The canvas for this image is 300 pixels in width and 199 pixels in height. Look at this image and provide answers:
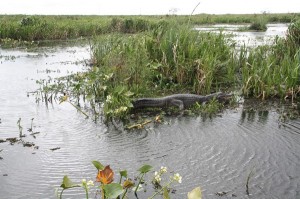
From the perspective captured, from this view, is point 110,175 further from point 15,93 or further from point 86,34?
point 86,34

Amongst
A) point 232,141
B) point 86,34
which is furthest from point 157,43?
point 86,34

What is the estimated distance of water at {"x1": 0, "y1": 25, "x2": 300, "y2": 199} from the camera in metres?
4.36

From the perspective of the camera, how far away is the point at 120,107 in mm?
6695

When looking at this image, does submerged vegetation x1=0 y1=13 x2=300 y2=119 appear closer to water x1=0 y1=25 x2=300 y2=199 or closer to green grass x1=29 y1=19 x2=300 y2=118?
green grass x1=29 y1=19 x2=300 y2=118

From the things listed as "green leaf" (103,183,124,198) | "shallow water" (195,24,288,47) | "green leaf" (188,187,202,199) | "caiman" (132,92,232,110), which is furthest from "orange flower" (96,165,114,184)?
"shallow water" (195,24,288,47)

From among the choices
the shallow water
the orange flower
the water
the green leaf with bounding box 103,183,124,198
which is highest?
the shallow water

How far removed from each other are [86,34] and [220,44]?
16466 mm

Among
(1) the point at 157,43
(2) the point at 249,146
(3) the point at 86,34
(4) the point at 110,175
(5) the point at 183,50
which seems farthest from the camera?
(3) the point at 86,34

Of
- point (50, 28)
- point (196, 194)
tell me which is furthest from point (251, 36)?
point (196, 194)

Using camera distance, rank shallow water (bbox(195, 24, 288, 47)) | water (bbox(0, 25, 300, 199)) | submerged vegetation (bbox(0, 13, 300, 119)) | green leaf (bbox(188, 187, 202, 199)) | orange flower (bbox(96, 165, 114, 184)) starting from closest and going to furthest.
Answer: green leaf (bbox(188, 187, 202, 199)) < orange flower (bbox(96, 165, 114, 184)) < water (bbox(0, 25, 300, 199)) < submerged vegetation (bbox(0, 13, 300, 119)) < shallow water (bbox(195, 24, 288, 47))

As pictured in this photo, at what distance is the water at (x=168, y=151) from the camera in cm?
436

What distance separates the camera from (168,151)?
17.6ft

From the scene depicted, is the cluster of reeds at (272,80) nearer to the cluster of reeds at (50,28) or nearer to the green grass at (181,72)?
the green grass at (181,72)

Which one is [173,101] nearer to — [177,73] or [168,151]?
[177,73]
